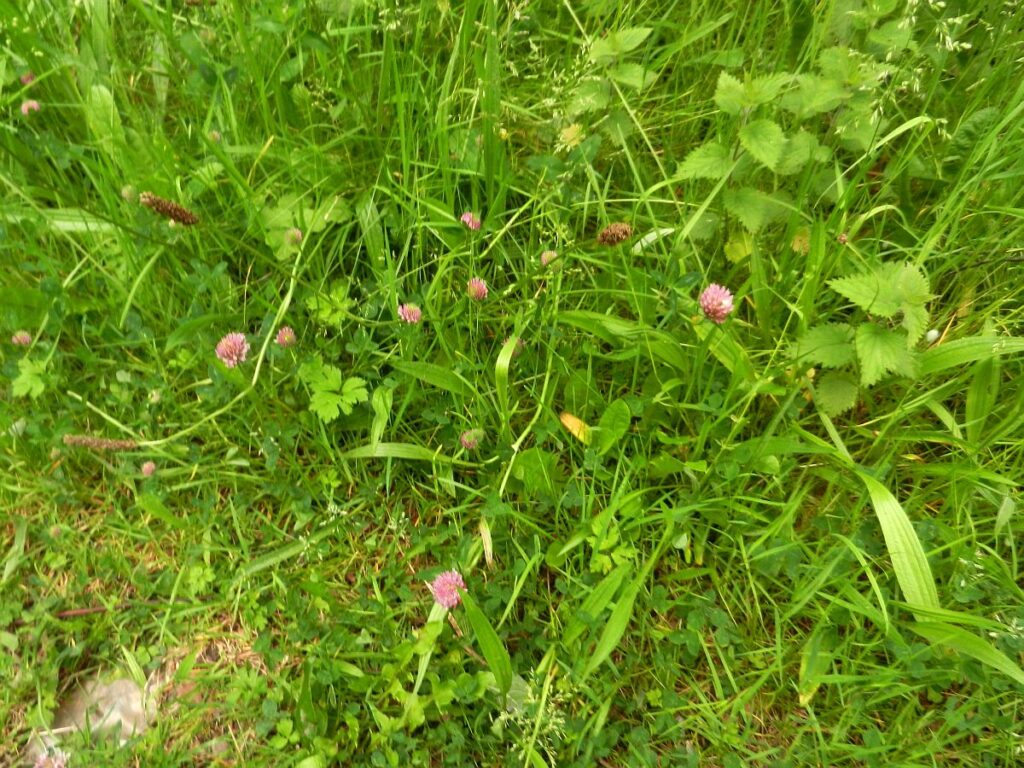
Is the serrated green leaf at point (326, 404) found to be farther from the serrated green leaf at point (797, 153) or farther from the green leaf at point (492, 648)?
the serrated green leaf at point (797, 153)

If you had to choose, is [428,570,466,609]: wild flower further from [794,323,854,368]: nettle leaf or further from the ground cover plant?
[794,323,854,368]: nettle leaf

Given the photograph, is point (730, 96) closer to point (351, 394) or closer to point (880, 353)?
point (880, 353)

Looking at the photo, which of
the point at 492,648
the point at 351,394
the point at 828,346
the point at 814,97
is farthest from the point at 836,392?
the point at 351,394

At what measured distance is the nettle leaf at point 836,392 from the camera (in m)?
1.68

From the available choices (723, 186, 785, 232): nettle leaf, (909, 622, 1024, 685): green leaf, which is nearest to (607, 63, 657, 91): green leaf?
(723, 186, 785, 232): nettle leaf

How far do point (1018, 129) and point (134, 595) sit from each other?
2.36 m

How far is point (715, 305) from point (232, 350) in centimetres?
109

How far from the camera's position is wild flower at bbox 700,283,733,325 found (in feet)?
5.26

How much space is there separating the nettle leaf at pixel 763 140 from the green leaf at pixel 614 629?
96cm

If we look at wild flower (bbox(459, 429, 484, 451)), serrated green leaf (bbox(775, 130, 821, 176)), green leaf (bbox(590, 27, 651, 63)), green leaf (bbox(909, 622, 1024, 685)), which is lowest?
green leaf (bbox(909, 622, 1024, 685))

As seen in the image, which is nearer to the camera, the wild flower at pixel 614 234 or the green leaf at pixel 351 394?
the wild flower at pixel 614 234

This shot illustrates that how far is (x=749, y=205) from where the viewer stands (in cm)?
177

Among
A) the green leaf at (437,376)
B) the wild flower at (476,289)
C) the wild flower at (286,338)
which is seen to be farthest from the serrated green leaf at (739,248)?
the wild flower at (286,338)

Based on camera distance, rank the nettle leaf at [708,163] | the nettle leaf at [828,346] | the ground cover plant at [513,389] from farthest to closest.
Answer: the nettle leaf at [708,163] → the nettle leaf at [828,346] → the ground cover plant at [513,389]
